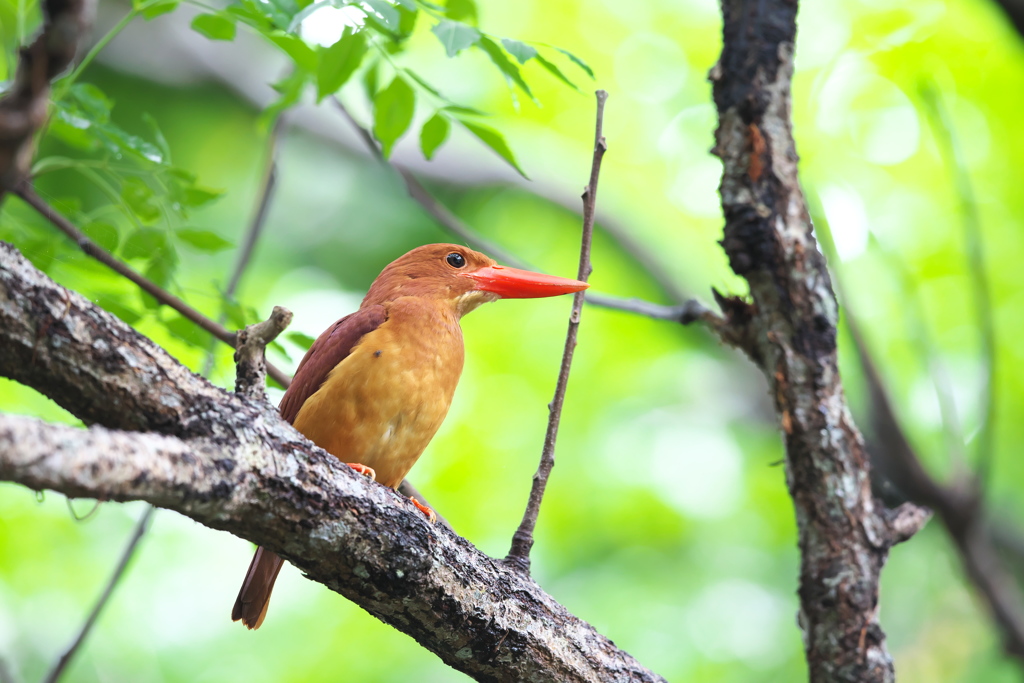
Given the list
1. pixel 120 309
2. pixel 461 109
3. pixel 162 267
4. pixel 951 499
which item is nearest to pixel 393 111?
pixel 461 109

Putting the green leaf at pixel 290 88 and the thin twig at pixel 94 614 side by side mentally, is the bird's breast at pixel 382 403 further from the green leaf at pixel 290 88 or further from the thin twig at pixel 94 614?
the green leaf at pixel 290 88

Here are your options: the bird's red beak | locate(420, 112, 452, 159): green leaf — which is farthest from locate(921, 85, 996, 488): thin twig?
locate(420, 112, 452, 159): green leaf

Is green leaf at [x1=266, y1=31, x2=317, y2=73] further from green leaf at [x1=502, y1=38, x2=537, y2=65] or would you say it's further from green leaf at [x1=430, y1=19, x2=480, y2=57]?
green leaf at [x1=502, y1=38, x2=537, y2=65]

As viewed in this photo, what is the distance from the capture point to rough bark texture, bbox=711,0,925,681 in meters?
3.09

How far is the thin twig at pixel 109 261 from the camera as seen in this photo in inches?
90.2

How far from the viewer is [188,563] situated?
7.96 metres

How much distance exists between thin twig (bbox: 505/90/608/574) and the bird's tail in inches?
37.0

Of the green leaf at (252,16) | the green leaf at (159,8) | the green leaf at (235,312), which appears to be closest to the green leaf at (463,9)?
the green leaf at (252,16)

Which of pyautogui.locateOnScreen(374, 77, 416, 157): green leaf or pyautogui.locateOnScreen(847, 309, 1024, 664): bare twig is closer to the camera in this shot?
pyautogui.locateOnScreen(374, 77, 416, 157): green leaf

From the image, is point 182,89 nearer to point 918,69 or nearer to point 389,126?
point 389,126

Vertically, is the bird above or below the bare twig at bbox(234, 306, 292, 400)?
above

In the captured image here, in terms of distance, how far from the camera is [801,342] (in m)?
3.15

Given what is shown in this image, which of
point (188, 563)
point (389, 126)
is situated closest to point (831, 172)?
point (389, 126)

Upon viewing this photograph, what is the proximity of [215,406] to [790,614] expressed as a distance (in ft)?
23.2
